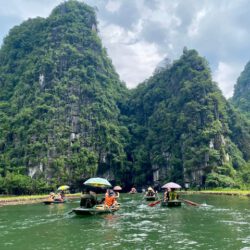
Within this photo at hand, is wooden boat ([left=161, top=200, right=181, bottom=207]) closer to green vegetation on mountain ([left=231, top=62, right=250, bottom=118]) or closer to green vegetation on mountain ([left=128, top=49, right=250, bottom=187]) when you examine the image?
green vegetation on mountain ([left=128, top=49, right=250, bottom=187])

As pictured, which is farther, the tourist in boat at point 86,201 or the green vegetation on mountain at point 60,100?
the green vegetation on mountain at point 60,100

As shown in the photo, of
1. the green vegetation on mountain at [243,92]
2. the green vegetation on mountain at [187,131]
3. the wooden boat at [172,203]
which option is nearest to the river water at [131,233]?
the wooden boat at [172,203]

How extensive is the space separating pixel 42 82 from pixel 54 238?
74942 mm

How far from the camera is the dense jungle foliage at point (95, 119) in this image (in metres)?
74.6

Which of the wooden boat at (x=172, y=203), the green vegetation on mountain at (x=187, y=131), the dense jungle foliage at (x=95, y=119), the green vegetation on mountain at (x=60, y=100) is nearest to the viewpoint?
the wooden boat at (x=172, y=203)

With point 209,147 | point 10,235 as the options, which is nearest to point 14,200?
point 10,235

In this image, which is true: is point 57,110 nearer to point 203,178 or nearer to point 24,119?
point 24,119

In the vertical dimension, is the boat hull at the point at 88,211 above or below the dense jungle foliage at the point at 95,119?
below

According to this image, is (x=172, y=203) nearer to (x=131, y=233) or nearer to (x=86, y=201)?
(x=86, y=201)

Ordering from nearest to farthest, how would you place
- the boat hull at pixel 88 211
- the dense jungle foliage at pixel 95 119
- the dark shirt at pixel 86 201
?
1. the boat hull at pixel 88 211
2. the dark shirt at pixel 86 201
3. the dense jungle foliage at pixel 95 119

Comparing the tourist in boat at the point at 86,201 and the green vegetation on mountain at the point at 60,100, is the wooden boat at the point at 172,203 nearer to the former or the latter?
the tourist in boat at the point at 86,201

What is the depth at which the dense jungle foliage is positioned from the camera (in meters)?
74.6

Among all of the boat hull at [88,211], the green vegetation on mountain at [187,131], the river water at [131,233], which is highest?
the green vegetation on mountain at [187,131]

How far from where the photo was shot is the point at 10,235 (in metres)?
18.2
